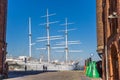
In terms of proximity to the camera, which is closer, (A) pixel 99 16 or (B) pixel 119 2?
(B) pixel 119 2

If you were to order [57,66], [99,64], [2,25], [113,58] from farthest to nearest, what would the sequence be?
[57,66] → [2,25] → [99,64] → [113,58]

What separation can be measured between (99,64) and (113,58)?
1533 cm

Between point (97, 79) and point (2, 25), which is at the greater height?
point (2, 25)

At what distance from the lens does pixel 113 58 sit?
26438mm

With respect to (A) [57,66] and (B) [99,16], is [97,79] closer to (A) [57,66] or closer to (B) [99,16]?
(B) [99,16]

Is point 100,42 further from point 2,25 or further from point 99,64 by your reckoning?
point 2,25

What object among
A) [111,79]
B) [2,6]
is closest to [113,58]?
[111,79]

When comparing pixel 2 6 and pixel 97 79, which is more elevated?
pixel 2 6

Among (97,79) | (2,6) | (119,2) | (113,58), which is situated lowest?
(97,79)

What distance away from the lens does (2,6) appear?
44.7 meters

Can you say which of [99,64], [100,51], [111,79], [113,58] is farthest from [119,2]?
[99,64]

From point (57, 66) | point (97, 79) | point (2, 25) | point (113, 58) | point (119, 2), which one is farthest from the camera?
point (57, 66)

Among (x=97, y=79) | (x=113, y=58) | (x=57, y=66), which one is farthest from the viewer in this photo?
(x=57, y=66)

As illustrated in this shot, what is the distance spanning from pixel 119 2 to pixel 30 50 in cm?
11096
